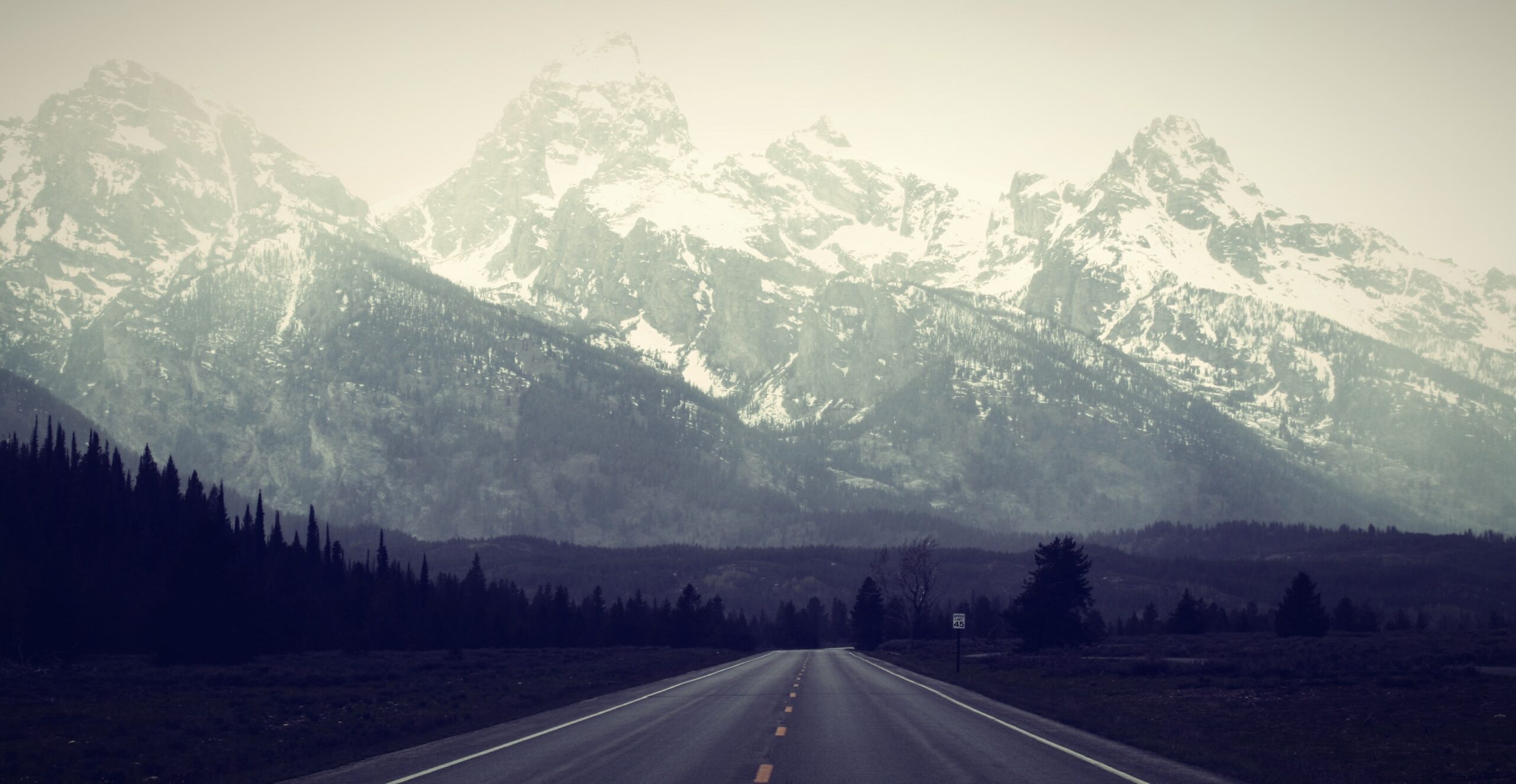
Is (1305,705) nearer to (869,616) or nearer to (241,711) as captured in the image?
(241,711)

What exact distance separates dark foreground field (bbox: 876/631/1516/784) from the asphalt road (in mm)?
2431

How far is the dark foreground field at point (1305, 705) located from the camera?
2503 centimetres

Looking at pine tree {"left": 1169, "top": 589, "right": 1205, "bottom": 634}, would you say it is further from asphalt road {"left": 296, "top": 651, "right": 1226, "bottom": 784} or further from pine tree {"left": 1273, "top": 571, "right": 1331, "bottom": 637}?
asphalt road {"left": 296, "top": 651, "right": 1226, "bottom": 784}

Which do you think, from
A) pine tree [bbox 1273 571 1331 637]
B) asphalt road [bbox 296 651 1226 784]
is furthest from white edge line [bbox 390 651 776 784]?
pine tree [bbox 1273 571 1331 637]

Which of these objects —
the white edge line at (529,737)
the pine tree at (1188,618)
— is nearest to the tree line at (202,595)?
the white edge line at (529,737)

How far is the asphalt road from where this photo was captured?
22.1 m

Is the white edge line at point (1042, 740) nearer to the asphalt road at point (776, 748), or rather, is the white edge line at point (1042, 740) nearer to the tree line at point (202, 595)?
the asphalt road at point (776, 748)

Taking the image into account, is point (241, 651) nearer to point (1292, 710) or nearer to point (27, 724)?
point (27, 724)

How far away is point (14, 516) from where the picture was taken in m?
107

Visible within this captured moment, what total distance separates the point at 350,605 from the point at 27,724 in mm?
98598

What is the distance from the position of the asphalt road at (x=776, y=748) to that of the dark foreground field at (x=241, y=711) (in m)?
2.93

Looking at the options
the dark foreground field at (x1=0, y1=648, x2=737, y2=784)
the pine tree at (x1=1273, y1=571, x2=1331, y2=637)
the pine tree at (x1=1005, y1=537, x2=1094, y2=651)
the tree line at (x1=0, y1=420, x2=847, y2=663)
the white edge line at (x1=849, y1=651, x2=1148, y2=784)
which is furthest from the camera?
the pine tree at (x1=1273, y1=571, x2=1331, y2=637)

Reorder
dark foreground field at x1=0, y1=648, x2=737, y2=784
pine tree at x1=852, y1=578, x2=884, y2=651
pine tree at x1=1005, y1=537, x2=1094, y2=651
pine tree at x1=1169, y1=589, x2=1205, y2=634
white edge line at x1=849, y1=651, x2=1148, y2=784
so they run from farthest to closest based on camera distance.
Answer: pine tree at x1=852, y1=578, x2=884, y2=651 < pine tree at x1=1169, y1=589, x2=1205, y2=634 < pine tree at x1=1005, y1=537, x2=1094, y2=651 < dark foreground field at x1=0, y1=648, x2=737, y2=784 < white edge line at x1=849, y1=651, x2=1148, y2=784

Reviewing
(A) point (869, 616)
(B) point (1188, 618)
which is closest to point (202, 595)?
(A) point (869, 616)
